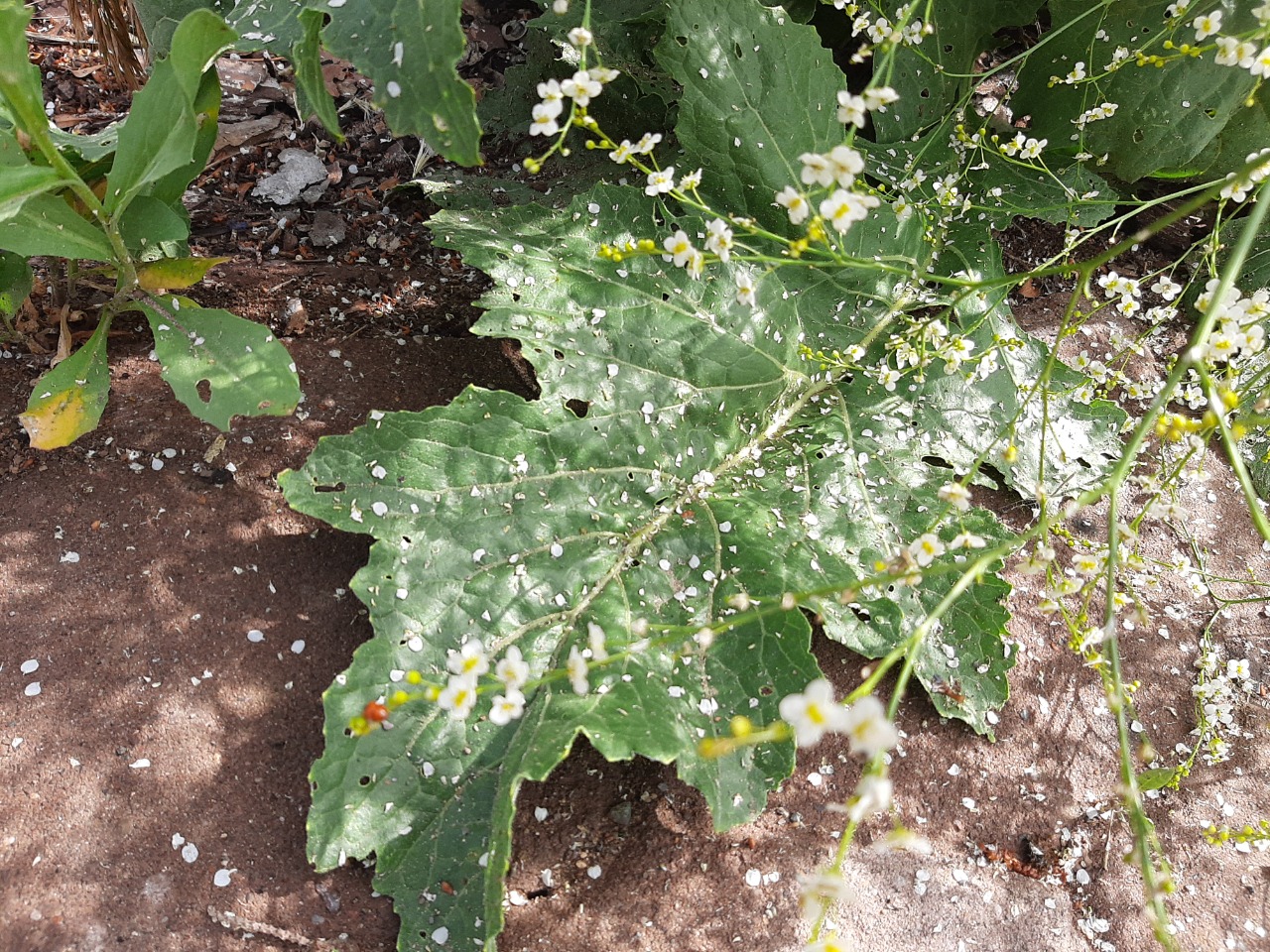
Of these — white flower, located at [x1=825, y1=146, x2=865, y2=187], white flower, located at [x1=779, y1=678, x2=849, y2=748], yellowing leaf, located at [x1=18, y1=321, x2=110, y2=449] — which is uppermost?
white flower, located at [x1=825, y1=146, x2=865, y2=187]

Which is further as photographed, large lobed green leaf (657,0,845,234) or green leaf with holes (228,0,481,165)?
large lobed green leaf (657,0,845,234)

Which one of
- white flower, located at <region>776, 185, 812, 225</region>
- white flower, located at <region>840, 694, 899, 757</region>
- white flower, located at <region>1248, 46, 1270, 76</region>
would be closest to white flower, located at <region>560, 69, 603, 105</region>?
white flower, located at <region>776, 185, 812, 225</region>

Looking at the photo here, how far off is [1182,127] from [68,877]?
97.5 inches

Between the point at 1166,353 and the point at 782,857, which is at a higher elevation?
the point at 1166,353

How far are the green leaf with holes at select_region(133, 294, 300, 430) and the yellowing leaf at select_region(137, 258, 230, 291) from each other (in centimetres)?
6

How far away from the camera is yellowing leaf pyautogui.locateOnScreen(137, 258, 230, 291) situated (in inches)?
67.9

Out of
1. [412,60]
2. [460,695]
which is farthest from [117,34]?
[460,695]

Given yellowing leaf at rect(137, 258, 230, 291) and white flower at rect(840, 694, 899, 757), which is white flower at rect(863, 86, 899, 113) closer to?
white flower at rect(840, 694, 899, 757)

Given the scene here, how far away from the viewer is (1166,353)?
8.03 feet

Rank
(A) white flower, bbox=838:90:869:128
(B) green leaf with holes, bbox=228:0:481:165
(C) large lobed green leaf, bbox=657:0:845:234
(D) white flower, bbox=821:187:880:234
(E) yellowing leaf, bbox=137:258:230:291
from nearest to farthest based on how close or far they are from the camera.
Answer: (D) white flower, bbox=821:187:880:234
(A) white flower, bbox=838:90:869:128
(B) green leaf with holes, bbox=228:0:481:165
(E) yellowing leaf, bbox=137:258:230:291
(C) large lobed green leaf, bbox=657:0:845:234

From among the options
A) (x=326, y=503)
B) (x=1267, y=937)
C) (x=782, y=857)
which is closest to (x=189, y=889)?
(x=326, y=503)

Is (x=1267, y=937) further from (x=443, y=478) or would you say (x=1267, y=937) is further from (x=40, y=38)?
(x=40, y=38)

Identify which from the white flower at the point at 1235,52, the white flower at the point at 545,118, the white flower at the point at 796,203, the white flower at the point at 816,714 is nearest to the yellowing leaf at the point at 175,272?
the white flower at the point at 545,118

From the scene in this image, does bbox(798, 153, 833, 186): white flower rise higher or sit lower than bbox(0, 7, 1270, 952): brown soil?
higher
